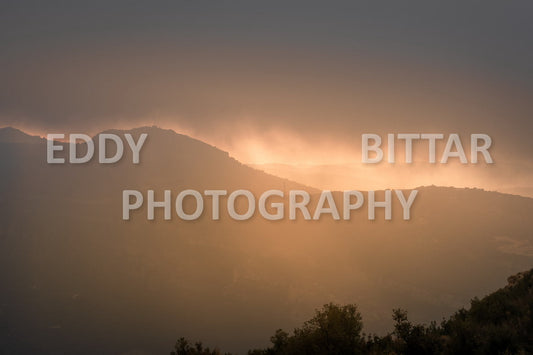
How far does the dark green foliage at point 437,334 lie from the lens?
1814 centimetres

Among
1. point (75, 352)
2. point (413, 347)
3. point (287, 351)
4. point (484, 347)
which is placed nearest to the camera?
point (484, 347)

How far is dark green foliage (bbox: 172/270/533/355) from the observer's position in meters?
18.1

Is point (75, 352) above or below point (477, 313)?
below

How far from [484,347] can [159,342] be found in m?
210

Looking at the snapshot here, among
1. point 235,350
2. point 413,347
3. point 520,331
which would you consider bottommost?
point 235,350

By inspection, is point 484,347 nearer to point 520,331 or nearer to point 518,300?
point 520,331

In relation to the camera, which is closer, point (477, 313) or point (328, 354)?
point (328, 354)

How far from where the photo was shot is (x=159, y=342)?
199000 millimetres

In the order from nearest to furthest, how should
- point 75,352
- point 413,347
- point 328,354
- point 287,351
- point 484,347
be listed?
point 484,347
point 413,347
point 328,354
point 287,351
point 75,352

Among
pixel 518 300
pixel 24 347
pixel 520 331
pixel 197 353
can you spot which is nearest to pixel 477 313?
pixel 518 300

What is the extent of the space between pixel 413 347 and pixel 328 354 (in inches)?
195

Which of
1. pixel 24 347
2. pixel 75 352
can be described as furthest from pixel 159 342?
pixel 24 347

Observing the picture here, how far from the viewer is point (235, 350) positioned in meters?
192

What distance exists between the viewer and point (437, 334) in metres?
21.7
